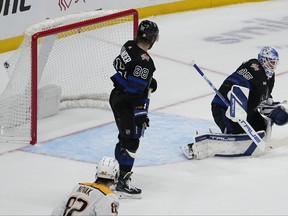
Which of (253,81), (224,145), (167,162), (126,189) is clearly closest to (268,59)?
(253,81)

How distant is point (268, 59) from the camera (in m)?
7.16

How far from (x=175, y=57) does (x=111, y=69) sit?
167cm

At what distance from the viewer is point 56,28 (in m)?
7.80

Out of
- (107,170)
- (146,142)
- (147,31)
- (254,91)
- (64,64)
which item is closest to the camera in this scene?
(107,170)

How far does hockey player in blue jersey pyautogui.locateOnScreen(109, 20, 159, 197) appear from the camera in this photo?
20.9 feet

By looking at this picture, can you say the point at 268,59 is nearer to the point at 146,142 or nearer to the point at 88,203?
the point at 146,142

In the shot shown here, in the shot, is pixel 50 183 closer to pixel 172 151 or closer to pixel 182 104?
pixel 172 151

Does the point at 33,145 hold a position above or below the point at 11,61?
below

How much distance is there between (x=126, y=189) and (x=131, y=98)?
0.58m

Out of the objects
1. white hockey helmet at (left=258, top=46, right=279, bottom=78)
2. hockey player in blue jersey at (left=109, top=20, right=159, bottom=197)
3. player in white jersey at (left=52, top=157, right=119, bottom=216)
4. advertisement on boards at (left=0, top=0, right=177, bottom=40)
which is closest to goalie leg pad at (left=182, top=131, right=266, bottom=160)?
white hockey helmet at (left=258, top=46, right=279, bottom=78)

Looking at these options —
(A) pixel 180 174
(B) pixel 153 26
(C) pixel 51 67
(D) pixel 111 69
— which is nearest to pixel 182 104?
(D) pixel 111 69

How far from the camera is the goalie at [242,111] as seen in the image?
7.05m

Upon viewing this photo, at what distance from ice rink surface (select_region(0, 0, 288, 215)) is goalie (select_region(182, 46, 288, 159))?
80 mm

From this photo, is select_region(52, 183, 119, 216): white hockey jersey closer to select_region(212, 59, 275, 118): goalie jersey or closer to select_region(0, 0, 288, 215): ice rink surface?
select_region(0, 0, 288, 215): ice rink surface
